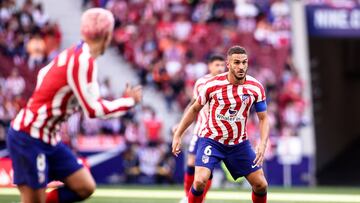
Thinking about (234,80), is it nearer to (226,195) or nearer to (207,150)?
(207,150)

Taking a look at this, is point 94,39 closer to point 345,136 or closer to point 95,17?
point 95,17

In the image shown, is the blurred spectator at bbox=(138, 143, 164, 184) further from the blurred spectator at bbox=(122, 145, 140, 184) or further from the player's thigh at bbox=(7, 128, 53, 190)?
the player's thigh at bbox=(7, 128, 53, 190)

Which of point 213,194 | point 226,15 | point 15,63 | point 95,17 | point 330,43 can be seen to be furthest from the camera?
point 330,43

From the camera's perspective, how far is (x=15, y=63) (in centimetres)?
1858

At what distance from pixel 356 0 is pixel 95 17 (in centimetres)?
1553

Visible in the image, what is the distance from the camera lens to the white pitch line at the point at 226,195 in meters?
13.3

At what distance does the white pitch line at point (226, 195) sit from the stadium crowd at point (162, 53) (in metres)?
2.91

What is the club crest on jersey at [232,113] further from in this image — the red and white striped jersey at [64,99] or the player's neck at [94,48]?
the player's neck at [94,48]

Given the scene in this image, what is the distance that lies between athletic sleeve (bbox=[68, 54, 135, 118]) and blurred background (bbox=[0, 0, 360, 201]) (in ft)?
37.9

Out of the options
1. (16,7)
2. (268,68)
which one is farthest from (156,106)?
(16,7)

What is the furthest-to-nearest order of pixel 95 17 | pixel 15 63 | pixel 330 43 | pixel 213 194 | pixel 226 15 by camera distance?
pixel 330 43 < pixel 226 15 < pixel 15 63 < pixel 213 194 < pixel 95 17

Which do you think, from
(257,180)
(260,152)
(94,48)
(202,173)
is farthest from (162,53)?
(94,48)

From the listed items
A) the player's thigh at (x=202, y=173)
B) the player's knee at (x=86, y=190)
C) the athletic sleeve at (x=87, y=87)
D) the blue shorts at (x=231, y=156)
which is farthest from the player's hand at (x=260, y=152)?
Result: the athletic sleeve at (x=87, y=87)

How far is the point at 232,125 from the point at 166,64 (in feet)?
35.2
